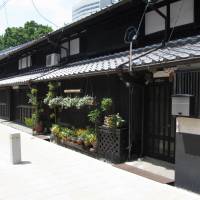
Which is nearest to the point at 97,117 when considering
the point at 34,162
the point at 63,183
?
A: the point at 34,162

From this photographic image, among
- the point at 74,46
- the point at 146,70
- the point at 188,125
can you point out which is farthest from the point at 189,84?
the point at 74,46

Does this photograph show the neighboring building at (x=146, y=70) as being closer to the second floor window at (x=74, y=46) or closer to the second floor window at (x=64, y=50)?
the second floor window at (x=74, y=46)

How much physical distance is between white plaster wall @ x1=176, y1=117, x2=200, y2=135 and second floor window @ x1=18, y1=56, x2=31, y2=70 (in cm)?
1715

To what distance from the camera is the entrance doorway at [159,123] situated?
27.9ft

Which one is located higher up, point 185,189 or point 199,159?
point 199,159

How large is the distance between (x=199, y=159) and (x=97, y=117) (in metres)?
4.31

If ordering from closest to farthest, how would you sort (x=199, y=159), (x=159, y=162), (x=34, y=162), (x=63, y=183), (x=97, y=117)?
(x=199, y=159) < (x=63, y=183) < (x=159, y=162) < (x=34, y=162) < (x=97, y=117)

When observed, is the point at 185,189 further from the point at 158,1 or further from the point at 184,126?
the point at 158,1

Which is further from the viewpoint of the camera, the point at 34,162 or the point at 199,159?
the point at 34,162

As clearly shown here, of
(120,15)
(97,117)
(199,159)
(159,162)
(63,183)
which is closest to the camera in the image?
(199,159)

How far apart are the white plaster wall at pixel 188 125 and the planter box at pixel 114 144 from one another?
254 centimetres

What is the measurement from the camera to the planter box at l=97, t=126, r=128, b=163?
9070 mm

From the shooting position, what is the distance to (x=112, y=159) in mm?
9234

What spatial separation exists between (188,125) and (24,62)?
61.0 ft
